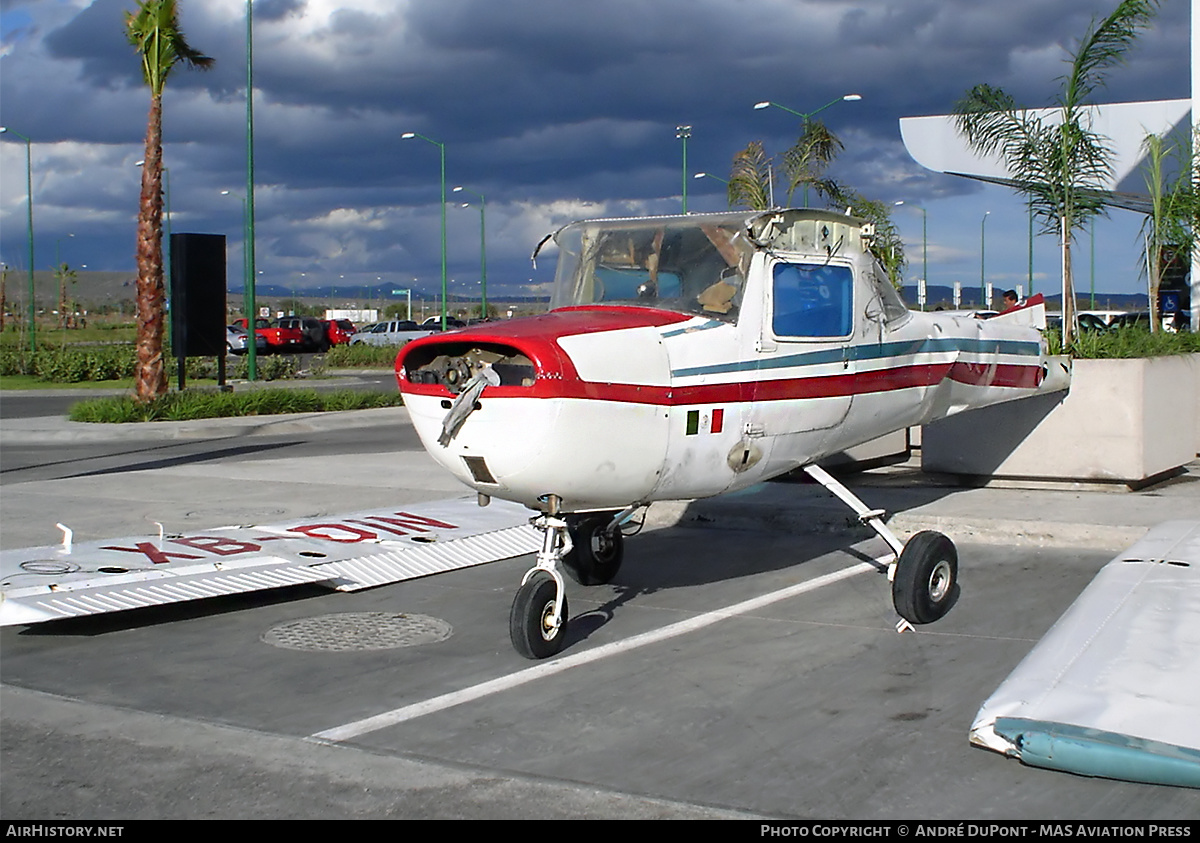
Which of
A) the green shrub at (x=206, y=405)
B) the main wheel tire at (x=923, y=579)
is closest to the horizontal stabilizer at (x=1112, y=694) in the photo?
the main wheel tire at (x=923, y=579)

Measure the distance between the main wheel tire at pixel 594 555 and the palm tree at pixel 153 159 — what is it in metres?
16.2

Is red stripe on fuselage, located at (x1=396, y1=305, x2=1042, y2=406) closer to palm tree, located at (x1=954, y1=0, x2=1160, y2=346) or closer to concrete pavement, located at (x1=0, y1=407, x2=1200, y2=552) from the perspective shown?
concrete pavement, located at (x1=0, y1=407, x2=1200, y2=552)

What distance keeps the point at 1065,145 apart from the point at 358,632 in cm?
1136

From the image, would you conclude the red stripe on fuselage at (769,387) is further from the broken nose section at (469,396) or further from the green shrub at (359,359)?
the green shrub at (359,359)

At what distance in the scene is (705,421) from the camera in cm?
646

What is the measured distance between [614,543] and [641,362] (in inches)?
100

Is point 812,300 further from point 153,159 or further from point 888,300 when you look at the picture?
point 153,159

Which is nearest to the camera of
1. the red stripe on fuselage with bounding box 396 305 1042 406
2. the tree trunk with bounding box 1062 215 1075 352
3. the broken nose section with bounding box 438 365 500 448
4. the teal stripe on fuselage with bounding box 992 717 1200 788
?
the teal stripe on fuselage with bounding box 992 717 1200 788

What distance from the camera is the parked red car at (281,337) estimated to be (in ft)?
197

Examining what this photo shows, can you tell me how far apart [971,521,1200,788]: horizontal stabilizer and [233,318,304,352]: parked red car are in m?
57.0

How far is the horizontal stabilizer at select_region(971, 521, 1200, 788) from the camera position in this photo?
445 cm

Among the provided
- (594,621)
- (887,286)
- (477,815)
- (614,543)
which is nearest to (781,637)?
(594,621)

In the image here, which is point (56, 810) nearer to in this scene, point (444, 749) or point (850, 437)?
point (444, 749)

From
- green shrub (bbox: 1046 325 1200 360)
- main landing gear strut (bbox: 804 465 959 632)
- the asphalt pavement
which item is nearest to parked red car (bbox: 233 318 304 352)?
the asphalt pavement
